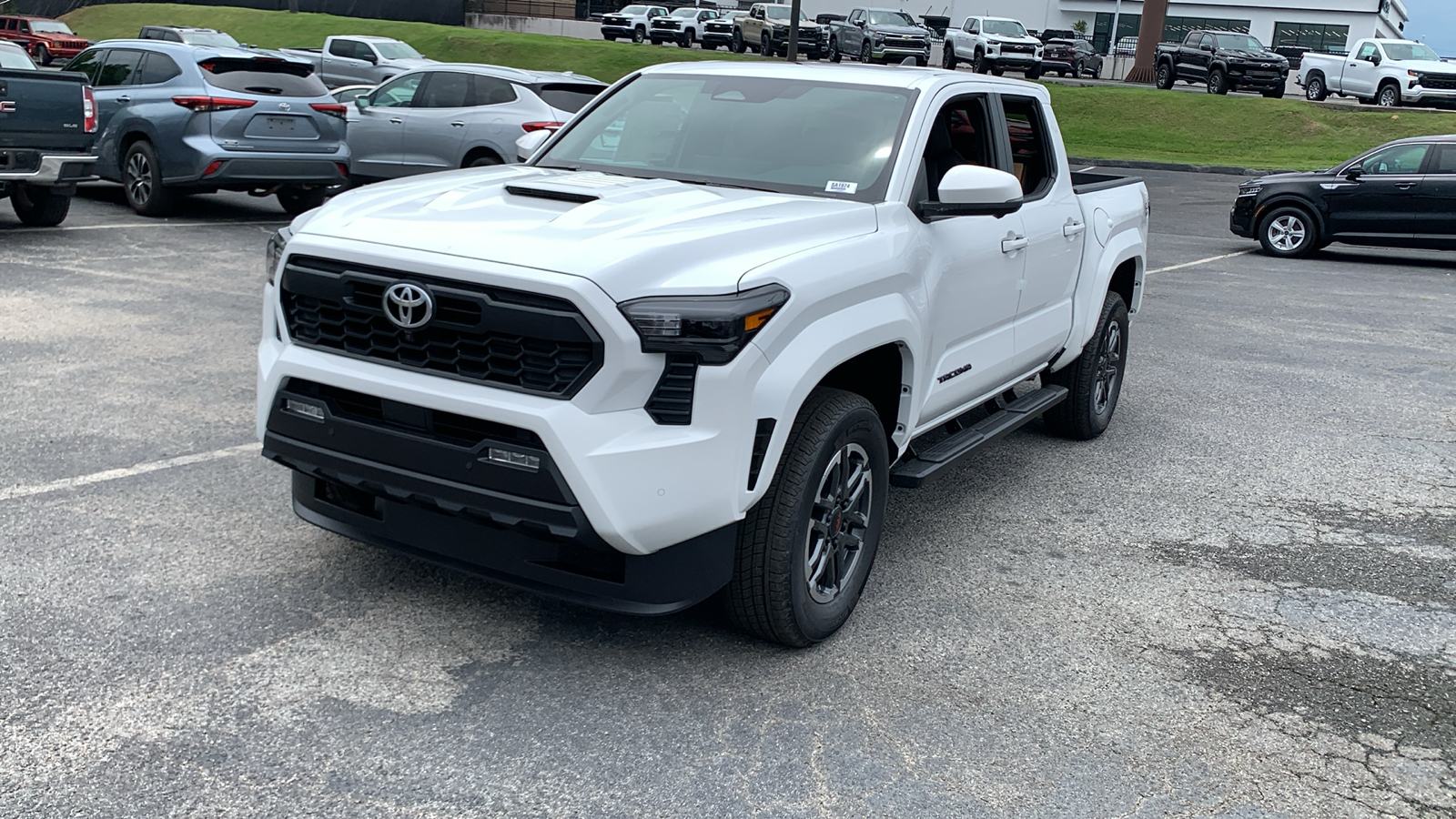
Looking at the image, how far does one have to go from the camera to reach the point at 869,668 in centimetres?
400

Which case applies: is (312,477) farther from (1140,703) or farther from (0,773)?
(1140,703)

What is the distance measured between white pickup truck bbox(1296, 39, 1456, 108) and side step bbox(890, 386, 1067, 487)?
31.4 m

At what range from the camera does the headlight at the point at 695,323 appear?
3.46 meters

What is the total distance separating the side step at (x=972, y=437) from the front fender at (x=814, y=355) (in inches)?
22.6

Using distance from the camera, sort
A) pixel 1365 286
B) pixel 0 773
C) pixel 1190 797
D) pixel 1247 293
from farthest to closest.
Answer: pixel 1365 286, pixel 1247 293, pixel 1190 797, pixel 0 773

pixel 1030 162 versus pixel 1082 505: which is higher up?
pixel 1030 162

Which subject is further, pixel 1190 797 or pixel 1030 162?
pixel 1030 162

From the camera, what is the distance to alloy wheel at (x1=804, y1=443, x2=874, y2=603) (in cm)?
407

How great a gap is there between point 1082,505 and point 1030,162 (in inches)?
63.7

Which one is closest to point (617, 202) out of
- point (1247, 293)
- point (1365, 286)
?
point (1247, 293)

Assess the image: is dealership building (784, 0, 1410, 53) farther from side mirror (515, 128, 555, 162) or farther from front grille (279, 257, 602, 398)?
front grille (279, 257, 602, 398)

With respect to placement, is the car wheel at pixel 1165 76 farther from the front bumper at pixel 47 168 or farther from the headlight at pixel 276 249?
the headlight at pixel 276 249

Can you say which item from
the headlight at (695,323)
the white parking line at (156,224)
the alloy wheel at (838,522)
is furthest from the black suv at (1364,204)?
the headlight at (695,323)

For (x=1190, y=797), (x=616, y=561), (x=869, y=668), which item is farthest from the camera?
(x=869, y=668)
